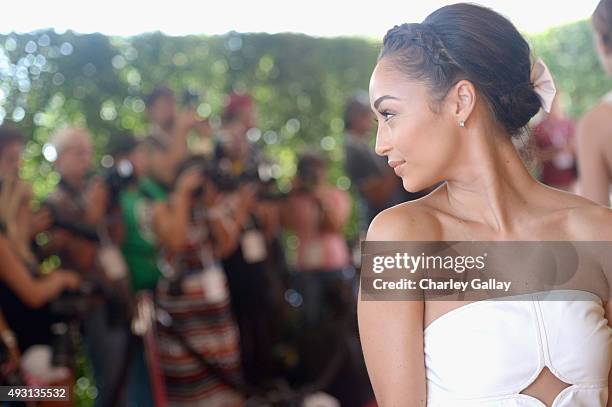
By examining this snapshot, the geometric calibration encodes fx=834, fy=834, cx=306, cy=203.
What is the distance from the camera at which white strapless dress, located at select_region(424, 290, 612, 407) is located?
49.5 inches

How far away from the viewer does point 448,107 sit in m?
1.32

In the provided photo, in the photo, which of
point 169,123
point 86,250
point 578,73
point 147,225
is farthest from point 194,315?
point 578,73

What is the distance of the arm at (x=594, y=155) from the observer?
204 centimetres

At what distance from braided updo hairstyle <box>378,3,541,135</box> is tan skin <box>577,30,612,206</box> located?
30.3 inches

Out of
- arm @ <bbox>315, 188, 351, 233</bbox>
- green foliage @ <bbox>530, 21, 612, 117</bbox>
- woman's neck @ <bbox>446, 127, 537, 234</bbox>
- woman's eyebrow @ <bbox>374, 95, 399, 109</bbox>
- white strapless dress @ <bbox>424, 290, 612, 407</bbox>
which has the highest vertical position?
green foliage @ <bbox>530, 21, 612, 117</bbox>

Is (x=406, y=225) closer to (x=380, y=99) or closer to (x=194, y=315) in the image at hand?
(x=380, y=99)

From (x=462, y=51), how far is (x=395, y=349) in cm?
47

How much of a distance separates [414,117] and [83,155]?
2.27 metres

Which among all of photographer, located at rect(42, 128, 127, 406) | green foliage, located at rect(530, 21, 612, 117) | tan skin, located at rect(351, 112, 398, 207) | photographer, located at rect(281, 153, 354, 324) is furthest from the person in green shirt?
green foliage, located at rect(530, 21, 612, 117)

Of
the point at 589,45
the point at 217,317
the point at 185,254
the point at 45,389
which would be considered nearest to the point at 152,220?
the point at 185,254

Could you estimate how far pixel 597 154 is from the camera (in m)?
2.04

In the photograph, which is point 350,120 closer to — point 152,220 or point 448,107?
point 152,220

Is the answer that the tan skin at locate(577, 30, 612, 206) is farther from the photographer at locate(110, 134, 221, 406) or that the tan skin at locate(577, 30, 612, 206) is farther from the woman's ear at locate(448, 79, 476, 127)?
the photographer at locate(110, 134, 221, 406)

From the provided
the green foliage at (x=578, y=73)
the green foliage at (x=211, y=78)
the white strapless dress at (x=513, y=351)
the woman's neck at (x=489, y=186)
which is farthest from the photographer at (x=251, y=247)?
the white strapless dress at (x=513, y=351)
